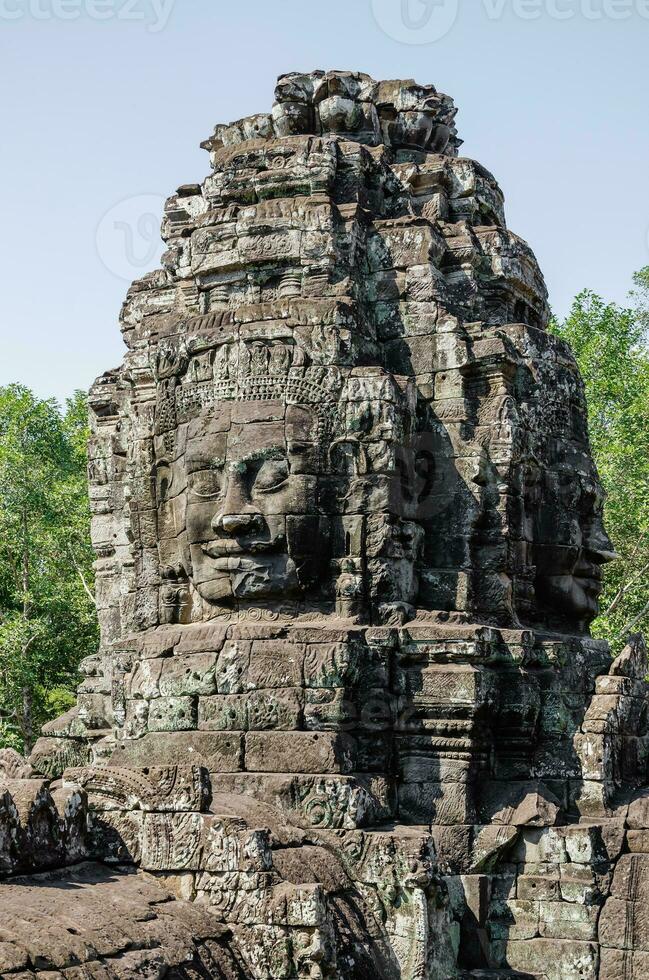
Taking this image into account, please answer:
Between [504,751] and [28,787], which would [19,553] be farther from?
[28,787]

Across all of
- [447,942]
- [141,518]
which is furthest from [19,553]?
[447,942]

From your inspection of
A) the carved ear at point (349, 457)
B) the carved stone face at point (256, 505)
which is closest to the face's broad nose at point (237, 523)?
the carved stone face at point (256, 505)

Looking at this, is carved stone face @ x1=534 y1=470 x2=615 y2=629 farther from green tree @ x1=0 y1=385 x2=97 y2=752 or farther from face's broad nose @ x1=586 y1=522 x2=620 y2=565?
green tree @ x1=0 y1=385 x2=97 y2=752

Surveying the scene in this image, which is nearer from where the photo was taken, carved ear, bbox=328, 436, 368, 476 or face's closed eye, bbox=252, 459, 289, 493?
face's closed eye, bbox=252, 459, 289, 493

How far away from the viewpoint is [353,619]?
39.0 feet

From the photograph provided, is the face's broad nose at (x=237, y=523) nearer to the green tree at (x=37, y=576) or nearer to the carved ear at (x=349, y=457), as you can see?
the carved ear at (x=349, y=457)

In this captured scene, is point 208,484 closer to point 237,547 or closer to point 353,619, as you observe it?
point 237,547

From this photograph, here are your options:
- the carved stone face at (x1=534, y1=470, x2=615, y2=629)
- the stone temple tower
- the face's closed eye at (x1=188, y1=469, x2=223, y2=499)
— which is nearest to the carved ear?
the stone temple tower

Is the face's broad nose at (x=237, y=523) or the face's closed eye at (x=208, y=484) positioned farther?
the face's closed eye at (x=208, y=484)

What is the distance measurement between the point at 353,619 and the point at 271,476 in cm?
132

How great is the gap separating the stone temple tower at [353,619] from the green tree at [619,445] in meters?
10.2

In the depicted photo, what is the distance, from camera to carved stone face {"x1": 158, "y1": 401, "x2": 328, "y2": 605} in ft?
39.2

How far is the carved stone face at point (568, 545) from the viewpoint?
13.7 metres

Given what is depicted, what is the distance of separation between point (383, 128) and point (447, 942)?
8.09 m
